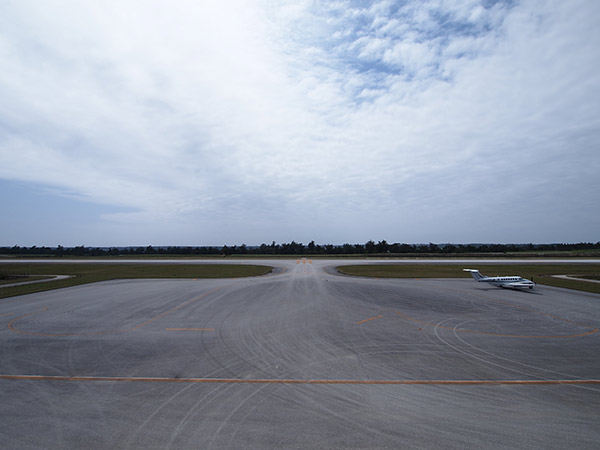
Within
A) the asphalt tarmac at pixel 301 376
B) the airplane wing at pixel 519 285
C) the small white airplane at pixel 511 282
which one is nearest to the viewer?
the asphalt tarmac at pixel 301 376

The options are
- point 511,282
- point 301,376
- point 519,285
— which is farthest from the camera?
point 511,282

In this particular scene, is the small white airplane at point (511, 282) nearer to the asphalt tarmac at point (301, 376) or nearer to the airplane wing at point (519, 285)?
the airplane wing at point (519, 285)

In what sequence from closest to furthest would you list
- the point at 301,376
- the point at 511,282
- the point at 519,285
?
the point at 301,376 → the point at 519,285 → the point at 511,282

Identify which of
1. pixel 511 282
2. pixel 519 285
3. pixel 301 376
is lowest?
pixel 301 376

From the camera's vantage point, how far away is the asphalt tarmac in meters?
7.20

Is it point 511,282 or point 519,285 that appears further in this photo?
point 511,282

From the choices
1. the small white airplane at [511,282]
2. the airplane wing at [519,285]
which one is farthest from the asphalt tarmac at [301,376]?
the small white airplane at [511,282]

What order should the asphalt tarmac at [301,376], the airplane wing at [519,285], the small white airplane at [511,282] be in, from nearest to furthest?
the asphalt tarmac at [301,376] < the airplane wing at [519,285] < the small white airplane at [511,282]

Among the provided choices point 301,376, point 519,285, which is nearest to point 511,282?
point 519,285

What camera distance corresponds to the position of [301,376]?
10.2 m

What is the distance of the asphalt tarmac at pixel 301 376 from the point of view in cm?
720

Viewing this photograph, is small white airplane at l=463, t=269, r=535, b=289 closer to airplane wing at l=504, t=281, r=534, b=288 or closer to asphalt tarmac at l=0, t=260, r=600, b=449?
airplane wing at l=504, t=281, r=534, b=288

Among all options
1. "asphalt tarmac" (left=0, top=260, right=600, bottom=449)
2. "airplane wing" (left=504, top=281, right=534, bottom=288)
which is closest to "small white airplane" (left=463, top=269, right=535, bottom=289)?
"airplane wing" (left=504, top=281, right=534, bottom=288)

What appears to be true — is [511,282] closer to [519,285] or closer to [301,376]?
[519,285]
